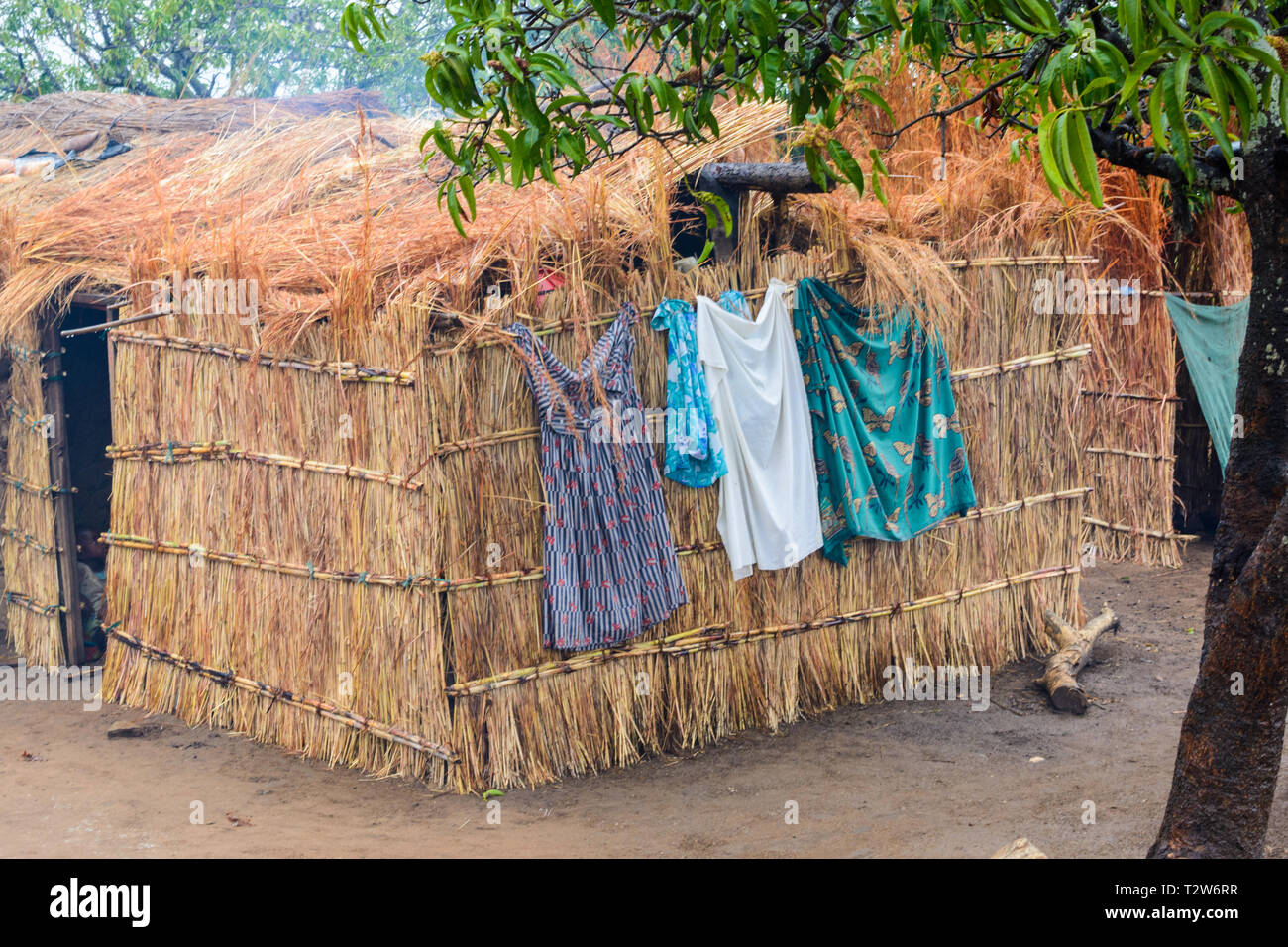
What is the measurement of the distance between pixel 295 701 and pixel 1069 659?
4189 mm

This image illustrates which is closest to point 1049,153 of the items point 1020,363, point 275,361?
point 275,361

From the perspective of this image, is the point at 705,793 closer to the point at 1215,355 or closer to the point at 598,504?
the point at 598,504

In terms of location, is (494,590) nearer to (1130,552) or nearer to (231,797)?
(231,797)

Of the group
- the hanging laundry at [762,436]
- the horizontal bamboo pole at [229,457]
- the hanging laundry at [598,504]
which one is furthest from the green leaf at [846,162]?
the horizontal bamboo pole at [229,457]

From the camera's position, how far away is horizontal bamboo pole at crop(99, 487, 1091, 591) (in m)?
4.93

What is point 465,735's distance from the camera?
4945 millimetres

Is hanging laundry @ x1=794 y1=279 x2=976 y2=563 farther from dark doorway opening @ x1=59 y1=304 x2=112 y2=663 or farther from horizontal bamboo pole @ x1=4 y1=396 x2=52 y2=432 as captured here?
dark doorway opening @ x1=59 y1=304 x2=112 y2=663

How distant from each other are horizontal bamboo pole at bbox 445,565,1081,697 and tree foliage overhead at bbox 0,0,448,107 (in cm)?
993

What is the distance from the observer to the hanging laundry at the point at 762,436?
5395 mm

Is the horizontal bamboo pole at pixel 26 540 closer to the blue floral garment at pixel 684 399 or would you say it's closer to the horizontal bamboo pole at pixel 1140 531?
the blue floral garment at pixel 684 399

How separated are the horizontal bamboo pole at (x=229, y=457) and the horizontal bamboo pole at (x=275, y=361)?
426mm

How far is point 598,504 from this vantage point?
16.8 ft

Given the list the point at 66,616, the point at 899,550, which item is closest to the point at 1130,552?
the point at 899,550

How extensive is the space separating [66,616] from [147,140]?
3918 millimetres
